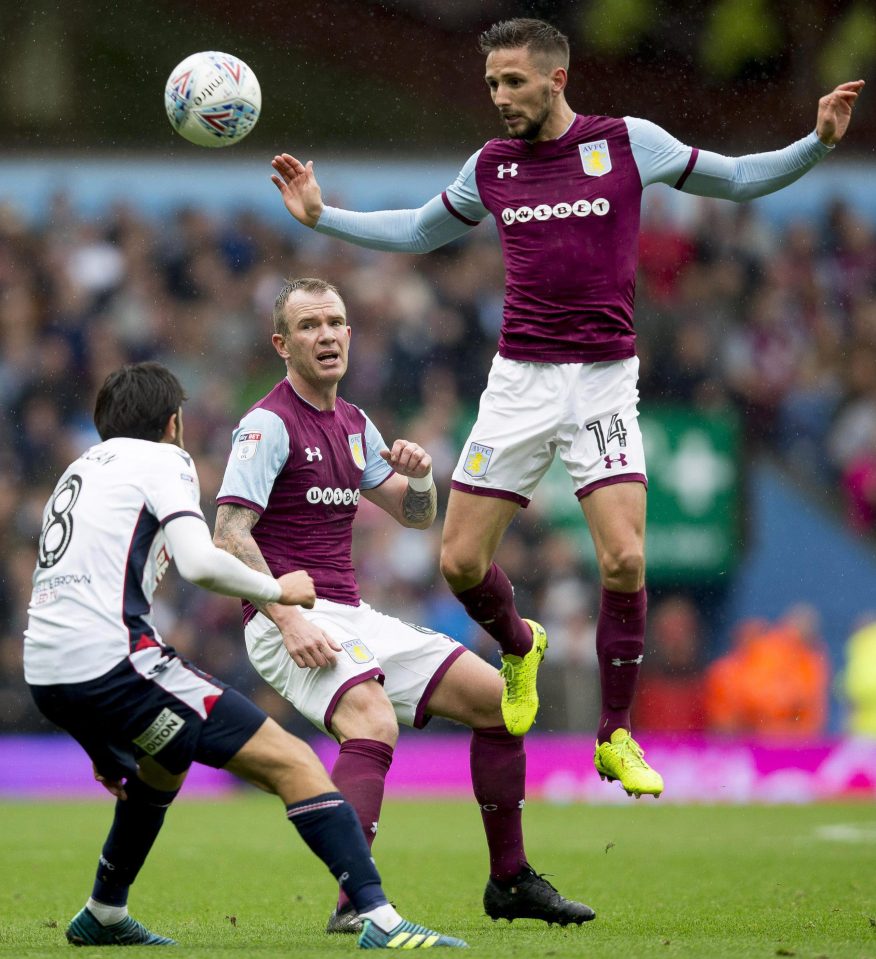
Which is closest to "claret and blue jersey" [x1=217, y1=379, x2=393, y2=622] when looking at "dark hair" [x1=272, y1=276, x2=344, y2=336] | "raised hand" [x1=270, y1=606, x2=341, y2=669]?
"dark hair" [x1=272, y1=276, x2=344, y2=336]

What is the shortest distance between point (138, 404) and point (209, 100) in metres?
2.19

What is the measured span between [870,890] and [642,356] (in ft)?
27.9

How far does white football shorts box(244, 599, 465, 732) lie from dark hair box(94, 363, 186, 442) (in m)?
1.24

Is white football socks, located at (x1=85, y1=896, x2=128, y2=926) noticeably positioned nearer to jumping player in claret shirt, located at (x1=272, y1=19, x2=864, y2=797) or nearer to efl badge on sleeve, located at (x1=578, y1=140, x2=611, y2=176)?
jumping player in claret shirt, located at (x1=272, y1=19, x2=864, y2=797)

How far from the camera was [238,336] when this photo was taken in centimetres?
1590

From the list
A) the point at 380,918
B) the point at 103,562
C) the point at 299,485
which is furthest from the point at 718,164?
the point at 380,918

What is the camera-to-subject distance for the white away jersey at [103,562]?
5012 mm

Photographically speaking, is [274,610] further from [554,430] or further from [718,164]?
[718,164]

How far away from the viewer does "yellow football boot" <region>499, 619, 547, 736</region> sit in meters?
6.49

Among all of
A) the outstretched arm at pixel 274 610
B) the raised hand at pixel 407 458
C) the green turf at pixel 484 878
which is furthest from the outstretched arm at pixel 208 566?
the raised hand at pixel 407 458

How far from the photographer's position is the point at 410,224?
22.7 feet

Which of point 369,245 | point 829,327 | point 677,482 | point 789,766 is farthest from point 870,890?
point 829,327

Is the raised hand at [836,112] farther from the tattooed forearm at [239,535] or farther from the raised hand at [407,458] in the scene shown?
the tattooed forearm at [239,535]

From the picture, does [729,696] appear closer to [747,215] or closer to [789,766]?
[789,766]
